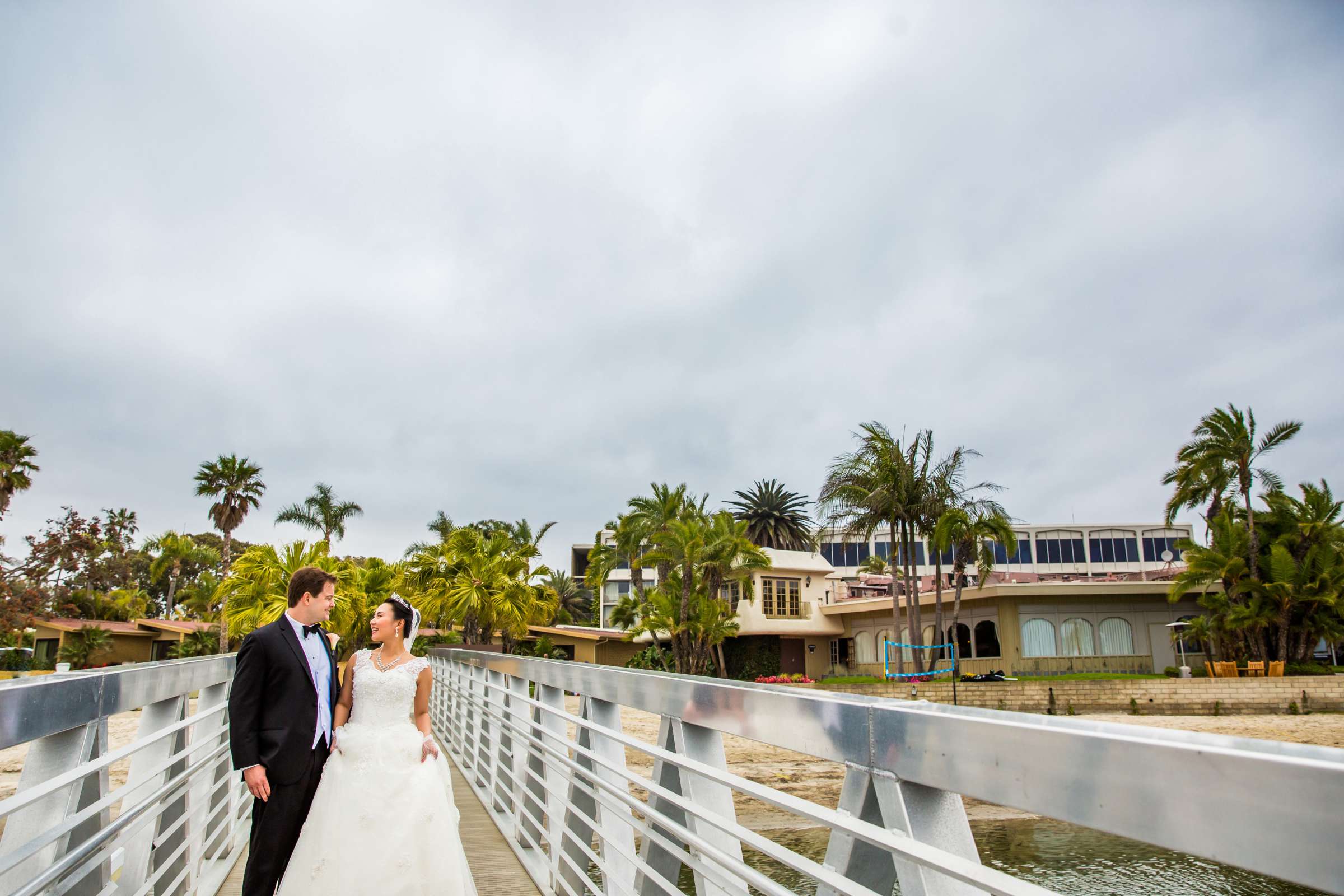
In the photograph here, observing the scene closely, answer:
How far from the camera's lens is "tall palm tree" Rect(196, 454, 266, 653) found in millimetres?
44250

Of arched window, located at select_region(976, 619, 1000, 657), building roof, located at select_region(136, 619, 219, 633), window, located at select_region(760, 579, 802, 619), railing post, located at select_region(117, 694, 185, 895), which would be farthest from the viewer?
window, located at select_region(760, 579, 802, 619)

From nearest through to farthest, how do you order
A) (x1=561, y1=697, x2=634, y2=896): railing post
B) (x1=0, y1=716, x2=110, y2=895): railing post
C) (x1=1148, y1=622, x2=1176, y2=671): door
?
(x1=0, y1=716, x2=110, y2=895): railing post < (x1=561, y1=697, x2=634, y2=896): railing post < (x1=1148, y1=622, x2=1176, y2=671): door

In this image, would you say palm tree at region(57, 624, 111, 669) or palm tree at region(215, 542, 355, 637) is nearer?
palm tree at region(215, 542, 355, 637)

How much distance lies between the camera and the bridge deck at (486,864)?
17.1 feet

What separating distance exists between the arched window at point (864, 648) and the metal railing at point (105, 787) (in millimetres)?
37343

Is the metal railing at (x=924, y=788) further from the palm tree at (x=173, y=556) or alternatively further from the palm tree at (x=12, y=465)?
the palm tree at (x=173, y=556)

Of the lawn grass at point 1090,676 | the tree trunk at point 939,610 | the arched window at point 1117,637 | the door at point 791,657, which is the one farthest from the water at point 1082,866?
the door at point 791,657

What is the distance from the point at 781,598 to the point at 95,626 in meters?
30.3

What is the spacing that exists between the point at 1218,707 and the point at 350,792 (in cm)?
2996

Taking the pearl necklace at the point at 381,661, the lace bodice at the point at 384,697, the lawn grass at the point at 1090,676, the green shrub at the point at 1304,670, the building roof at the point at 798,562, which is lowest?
the lawn grass at the point at 1090,676

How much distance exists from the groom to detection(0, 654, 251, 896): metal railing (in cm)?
32

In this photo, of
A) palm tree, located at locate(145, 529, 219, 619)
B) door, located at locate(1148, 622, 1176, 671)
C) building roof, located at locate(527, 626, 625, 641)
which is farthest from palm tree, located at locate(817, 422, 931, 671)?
palm tree, located at locate(145, 529, 219, 619)

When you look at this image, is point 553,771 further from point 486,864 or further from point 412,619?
point 486,864

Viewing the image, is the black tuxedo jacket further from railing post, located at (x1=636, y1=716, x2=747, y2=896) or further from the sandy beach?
the sandy beach
